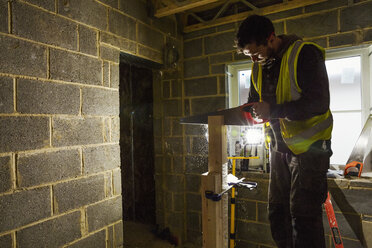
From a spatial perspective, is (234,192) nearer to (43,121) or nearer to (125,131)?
(125,131)

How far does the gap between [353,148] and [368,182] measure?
0.30 meters

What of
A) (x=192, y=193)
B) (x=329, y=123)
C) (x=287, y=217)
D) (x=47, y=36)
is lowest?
(x=192, y=193)

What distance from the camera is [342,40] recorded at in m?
2.27

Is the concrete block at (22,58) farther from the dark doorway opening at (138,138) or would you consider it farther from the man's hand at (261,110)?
the dark doorway opening at (138,138)

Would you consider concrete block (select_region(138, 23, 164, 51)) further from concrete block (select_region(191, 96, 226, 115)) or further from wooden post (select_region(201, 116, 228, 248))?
wooden post (select_region(201, 116, 228, 248))

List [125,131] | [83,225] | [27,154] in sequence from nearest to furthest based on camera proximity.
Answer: [27,154] < [83,225] < [125,131]

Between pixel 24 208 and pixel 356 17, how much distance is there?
2.91 metres

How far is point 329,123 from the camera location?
137 cm

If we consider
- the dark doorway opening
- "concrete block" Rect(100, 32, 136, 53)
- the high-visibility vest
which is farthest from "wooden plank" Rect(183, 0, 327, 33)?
the high-visibility vest

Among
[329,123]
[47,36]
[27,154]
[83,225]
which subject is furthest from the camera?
[83,225]

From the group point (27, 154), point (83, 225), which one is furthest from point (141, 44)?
point (83, 225)

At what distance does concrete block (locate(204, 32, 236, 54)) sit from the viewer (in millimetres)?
2768

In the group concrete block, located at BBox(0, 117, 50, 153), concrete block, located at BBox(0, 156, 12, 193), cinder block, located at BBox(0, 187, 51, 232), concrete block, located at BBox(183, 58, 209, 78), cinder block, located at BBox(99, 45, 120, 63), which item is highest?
concrete block, located at BBox(183, 58, 209, 78)

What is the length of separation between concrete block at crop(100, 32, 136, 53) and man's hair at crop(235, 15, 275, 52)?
3.74 feet
